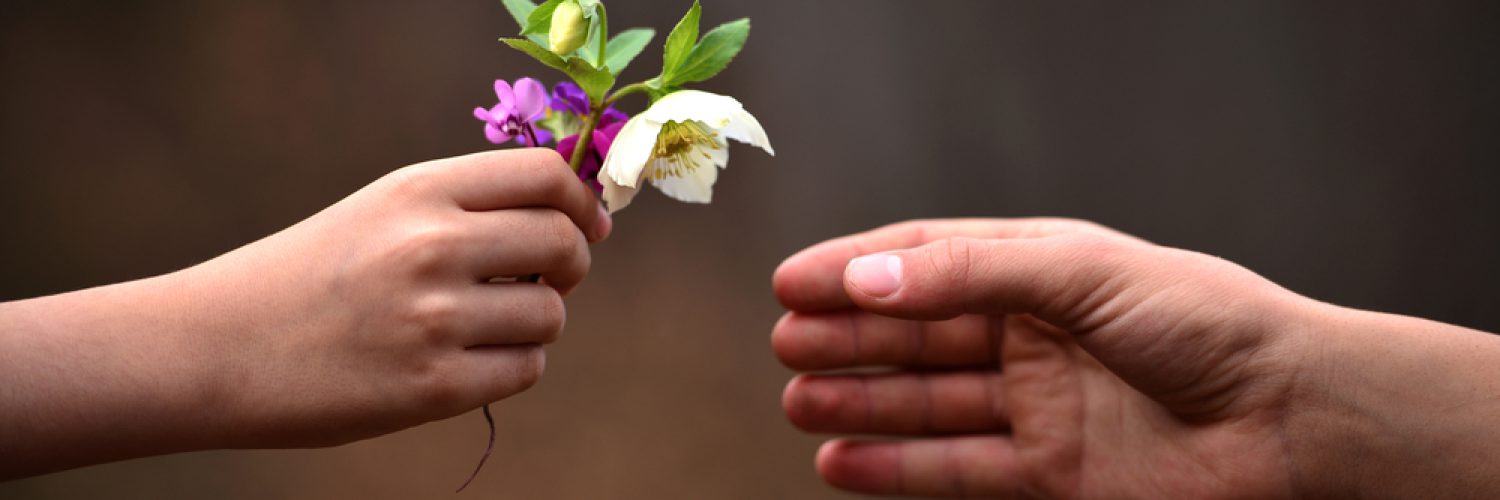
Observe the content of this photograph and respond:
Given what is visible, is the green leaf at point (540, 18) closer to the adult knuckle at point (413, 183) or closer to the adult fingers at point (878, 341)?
the adult knuckle at point (413, 183)

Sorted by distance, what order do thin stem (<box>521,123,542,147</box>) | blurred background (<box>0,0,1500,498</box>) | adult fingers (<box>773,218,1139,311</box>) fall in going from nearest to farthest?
thin stem (<box>521,123,542,147</box>) < adult fingers (<box>773,218,1139,311</box>) < blurred background (<box>0,0,1500,498</box>)

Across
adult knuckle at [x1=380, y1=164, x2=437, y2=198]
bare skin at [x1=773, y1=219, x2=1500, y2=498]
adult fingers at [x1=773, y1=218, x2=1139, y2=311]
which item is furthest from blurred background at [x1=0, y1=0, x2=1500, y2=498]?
adult knuckle at [x1=380, y1=164, x2=437, y2=198]

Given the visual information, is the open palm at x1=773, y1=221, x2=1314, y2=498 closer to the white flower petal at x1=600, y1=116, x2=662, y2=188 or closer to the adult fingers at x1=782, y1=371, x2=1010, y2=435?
the adult fingers at x1=782, y1=371, x2=1010, y2=435

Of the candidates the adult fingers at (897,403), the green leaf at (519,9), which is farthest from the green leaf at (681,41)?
the adult fingers at (897,403)

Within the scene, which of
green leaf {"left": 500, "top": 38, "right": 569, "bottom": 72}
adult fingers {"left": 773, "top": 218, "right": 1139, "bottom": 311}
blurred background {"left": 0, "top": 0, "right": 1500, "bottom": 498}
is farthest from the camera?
blurred background {"left": 0, "top": 0, "right": 1500, "bottom": 498}

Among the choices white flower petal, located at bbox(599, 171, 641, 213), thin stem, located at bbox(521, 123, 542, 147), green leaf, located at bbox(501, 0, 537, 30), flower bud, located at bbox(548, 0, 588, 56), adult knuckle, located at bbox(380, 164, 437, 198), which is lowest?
white flower petal, located at bbox(599, 171, 641, 213)

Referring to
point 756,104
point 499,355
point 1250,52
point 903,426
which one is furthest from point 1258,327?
point 1250,52
